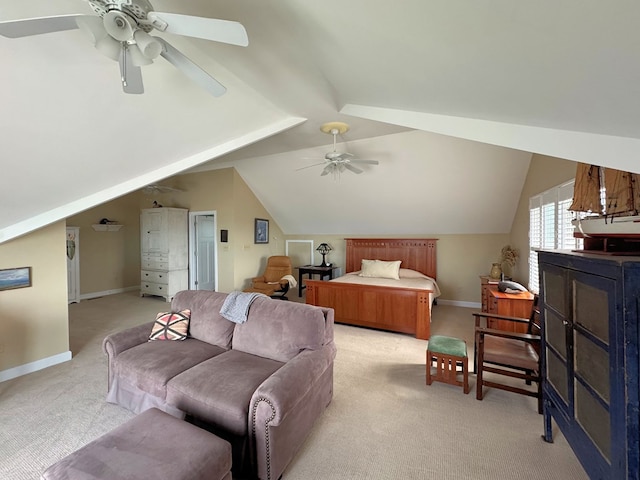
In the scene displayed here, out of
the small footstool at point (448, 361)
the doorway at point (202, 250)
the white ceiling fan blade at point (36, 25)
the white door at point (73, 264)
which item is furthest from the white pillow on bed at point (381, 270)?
the white door at point (73, 264)

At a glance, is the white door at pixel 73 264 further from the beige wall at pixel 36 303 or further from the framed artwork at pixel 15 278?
the framed artwork at pixel 15 278

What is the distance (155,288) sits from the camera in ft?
19.4

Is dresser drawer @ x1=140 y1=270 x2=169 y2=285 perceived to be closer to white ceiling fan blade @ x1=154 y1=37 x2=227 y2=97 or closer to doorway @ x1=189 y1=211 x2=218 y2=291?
doorway @ x1=189 y1=211 x2=218 y2=291

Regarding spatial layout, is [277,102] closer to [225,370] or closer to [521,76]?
[521,76]

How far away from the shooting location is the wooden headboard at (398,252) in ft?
18.1

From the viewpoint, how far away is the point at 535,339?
2.10 metres

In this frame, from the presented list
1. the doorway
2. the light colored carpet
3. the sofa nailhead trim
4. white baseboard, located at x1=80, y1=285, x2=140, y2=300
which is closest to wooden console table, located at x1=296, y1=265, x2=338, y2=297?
the doorway

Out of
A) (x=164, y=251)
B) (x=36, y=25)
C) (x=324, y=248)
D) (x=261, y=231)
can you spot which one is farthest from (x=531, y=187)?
(x=164, y=251)

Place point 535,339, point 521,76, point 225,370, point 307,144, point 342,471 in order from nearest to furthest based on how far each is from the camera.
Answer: point 521,76 < point 342,471 < point 225,370 < point 535,339 < point 307,144

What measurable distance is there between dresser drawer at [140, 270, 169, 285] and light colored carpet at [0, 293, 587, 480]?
2711 mm

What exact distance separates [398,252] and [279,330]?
413 centimetres

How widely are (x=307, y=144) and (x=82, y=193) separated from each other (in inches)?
111

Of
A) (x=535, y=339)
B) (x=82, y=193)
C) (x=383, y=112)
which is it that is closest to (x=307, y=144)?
(x=383, y=112)

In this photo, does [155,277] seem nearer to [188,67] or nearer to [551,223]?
[188,67]
